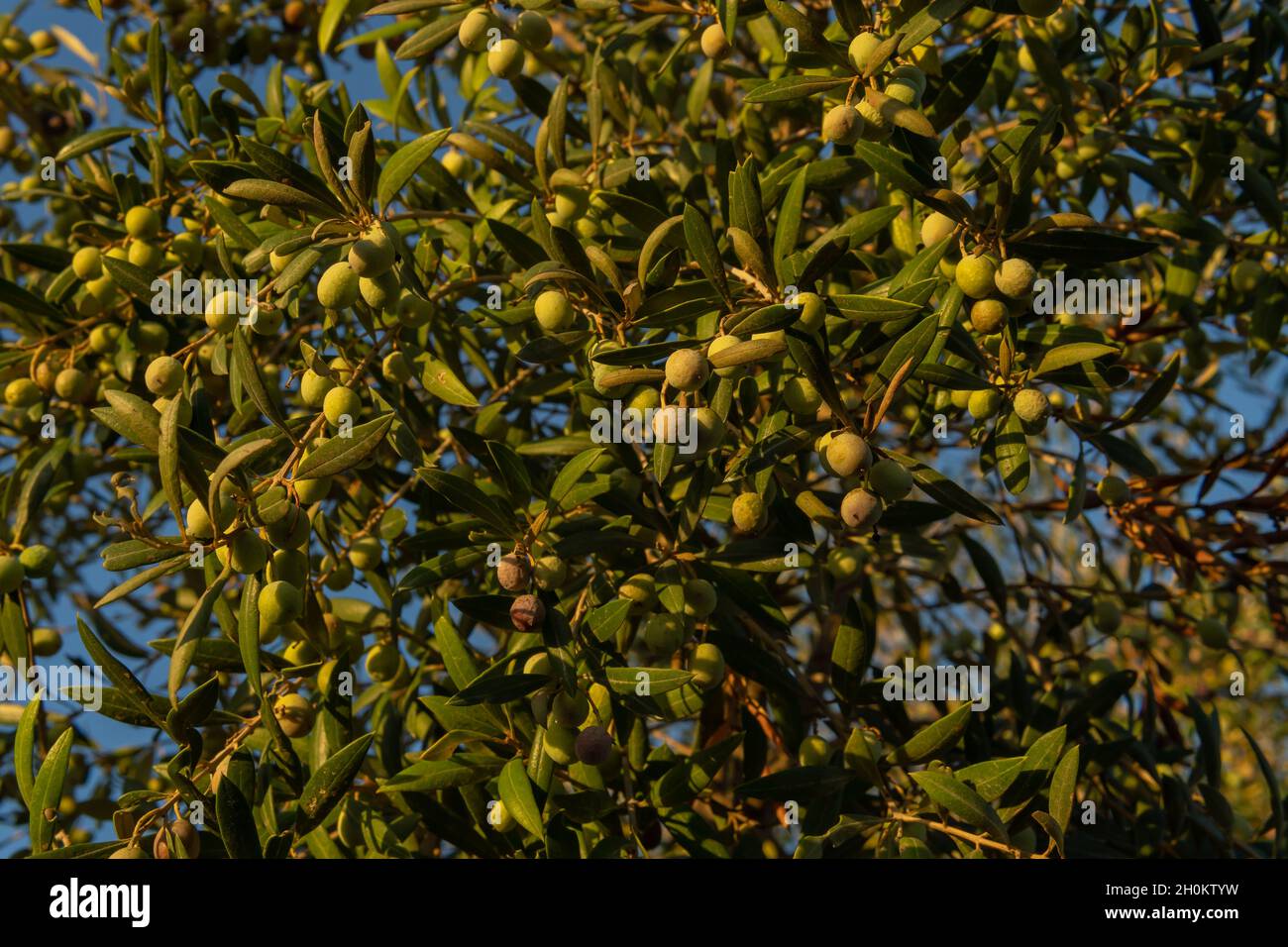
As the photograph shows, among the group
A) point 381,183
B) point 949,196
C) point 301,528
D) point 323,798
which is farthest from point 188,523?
point 949,196

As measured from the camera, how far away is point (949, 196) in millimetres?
1710

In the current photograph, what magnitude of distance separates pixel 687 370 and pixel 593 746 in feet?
2.10

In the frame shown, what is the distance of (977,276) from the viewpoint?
5.73 feet

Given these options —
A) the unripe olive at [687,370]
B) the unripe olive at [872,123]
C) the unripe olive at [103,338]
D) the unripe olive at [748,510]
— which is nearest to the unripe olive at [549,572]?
the unripe olive at [748,510]

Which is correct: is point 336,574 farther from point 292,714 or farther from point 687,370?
point 687,370

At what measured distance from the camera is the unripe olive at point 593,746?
1.83 m

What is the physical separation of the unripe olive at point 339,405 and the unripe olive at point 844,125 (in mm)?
851

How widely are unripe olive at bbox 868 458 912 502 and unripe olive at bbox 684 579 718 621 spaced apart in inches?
14.8

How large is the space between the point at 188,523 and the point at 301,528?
0.16 metres

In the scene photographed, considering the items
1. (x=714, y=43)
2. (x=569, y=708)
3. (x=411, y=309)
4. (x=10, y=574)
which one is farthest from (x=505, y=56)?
(x=10, y=574)

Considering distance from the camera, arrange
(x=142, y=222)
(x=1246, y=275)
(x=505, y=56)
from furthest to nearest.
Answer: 1. (x=1246, y=275)
2. (x=142, y=222)
3. (x=505, y=56)

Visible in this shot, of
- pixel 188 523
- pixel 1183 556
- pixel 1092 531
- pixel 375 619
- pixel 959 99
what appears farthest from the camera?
pixel 1092 531

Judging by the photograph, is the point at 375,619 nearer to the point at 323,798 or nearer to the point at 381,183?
the point at 323,798

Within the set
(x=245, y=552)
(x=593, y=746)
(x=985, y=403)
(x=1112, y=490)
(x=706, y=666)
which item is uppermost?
(x=985, y=403)
